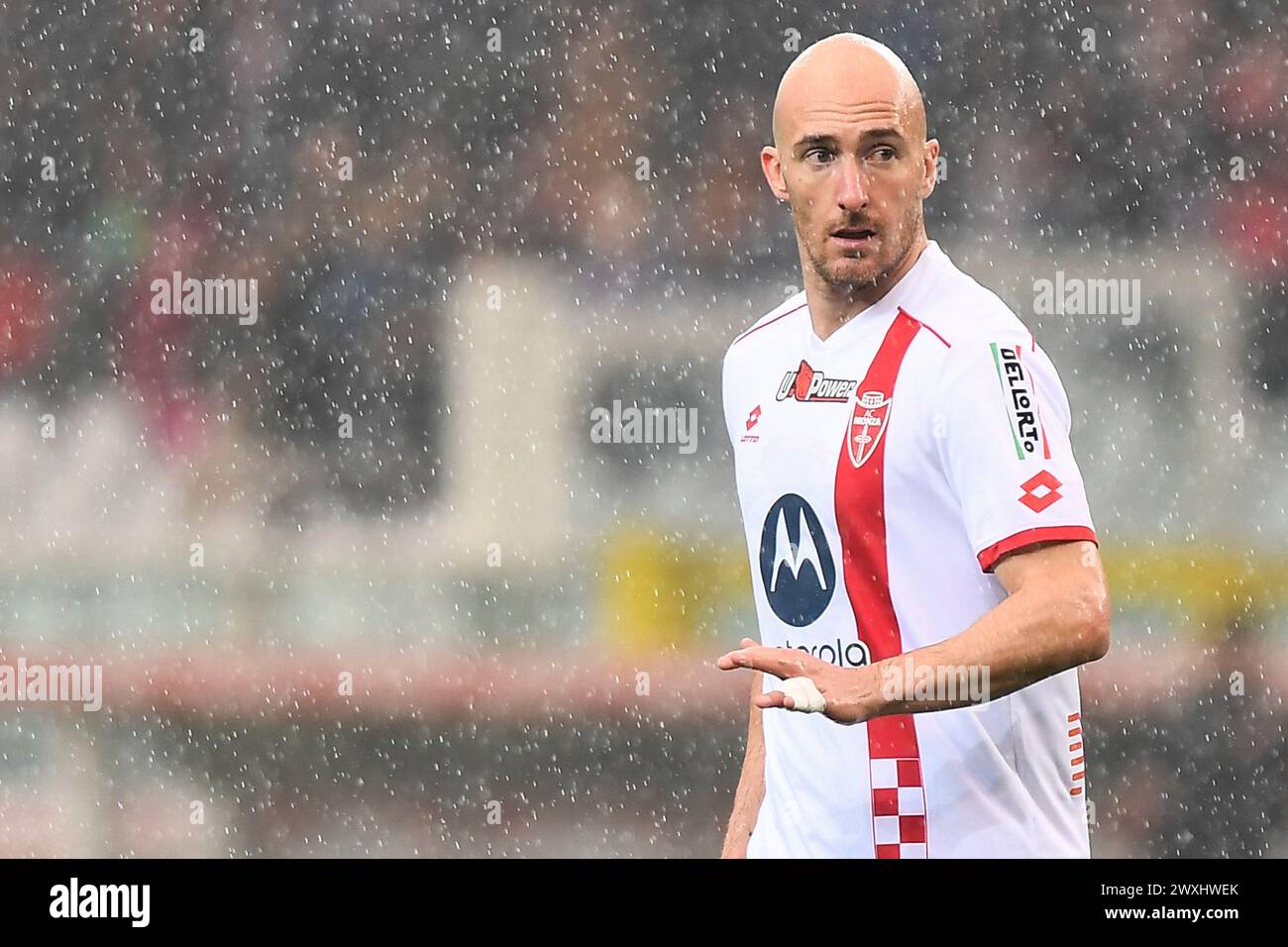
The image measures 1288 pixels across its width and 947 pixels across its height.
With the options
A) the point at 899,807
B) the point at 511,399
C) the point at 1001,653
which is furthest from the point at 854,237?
the point at 511,399

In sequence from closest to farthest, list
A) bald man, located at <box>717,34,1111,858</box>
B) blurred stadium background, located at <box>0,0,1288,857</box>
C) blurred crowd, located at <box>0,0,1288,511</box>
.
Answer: bald man, located at <box>717,34,1111,858</box>, blurred stadium background, located at <box>0,0,1288,857</box>, blurred crowd, located at <box>0,0,1288,511</box>

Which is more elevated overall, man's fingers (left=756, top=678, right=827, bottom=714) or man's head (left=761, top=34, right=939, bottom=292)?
man's head (left=761, top=34, right=939, bottom=292)

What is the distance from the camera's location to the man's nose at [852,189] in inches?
101

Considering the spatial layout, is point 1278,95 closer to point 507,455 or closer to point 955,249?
point 955,249

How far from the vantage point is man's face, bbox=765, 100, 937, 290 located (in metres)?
2.59

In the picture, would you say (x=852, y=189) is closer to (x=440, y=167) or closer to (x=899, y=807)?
(x=899, y=807)

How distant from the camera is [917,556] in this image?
2.47 meters

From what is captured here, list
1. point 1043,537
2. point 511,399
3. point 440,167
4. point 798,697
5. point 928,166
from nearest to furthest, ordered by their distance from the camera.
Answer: point 798,697
point 1043,537
point 928,166
point 511,399
point 440,167

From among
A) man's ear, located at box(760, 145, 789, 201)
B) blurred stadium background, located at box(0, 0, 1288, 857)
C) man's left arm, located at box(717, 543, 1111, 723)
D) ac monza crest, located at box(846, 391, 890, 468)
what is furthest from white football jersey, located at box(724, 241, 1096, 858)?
blurred stadium background, located at box(0, 0, 1288, 857)

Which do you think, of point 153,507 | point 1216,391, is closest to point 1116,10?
point 1216,391

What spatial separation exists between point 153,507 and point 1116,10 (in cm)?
517

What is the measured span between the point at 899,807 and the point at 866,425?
2.06 feet

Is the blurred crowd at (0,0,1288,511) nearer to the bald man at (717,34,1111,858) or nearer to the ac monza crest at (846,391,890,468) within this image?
the bald man at (717,34,1111,858)

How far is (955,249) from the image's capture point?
7016mm
